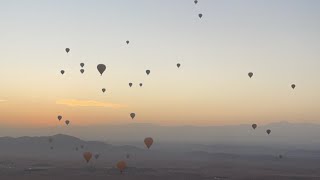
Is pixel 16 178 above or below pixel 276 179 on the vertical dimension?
below

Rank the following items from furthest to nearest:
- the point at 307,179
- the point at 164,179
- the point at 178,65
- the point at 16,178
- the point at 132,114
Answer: the point at 307,179
the point at 164,179
the point at 16,178
the point at 132,114
the point at 178,65

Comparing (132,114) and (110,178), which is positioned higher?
(132,114)

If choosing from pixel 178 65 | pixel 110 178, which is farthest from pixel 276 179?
pixel 178 65

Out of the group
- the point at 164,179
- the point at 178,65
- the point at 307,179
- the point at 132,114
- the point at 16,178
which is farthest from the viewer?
the point at 307,179

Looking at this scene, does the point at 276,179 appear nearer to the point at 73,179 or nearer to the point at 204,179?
the point at 204,179

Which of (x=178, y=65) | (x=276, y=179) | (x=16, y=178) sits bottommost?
(x=16, y=178)

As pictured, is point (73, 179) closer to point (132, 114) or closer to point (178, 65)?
point (132, 114)

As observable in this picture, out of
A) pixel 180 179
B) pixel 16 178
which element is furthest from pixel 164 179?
pixel 16 178

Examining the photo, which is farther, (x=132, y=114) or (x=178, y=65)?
(x=132, y=114)

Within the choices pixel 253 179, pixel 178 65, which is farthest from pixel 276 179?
pixel 178 65

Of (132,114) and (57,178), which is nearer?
(132,114)
